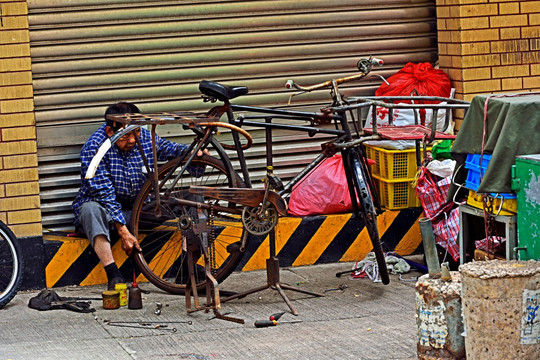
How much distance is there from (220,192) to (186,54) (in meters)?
1.71

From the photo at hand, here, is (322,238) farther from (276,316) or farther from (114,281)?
(114,281)

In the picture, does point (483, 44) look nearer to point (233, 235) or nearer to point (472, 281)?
point (233, 235)

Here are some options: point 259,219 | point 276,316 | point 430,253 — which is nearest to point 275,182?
point 259,219

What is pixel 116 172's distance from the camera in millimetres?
8062

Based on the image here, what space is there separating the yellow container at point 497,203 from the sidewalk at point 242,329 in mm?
916

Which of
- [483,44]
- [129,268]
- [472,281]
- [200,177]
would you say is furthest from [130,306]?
[483,44]

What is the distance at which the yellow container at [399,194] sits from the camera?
857cm

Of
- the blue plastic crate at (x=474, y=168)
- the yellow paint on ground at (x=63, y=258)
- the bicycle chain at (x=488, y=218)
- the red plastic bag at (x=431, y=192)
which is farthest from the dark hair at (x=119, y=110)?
the bicycle chain at (x=488, y=218)

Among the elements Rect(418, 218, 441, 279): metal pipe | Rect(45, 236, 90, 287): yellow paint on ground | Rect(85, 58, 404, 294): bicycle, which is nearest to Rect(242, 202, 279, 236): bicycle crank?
Rect(85, 58, 404, 294): bicycle

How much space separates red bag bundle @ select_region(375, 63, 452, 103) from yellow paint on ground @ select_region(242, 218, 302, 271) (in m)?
1.42

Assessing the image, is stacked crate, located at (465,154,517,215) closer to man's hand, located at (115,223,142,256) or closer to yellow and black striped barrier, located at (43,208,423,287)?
yellow and black striped barrier, located at (43,208,423,287)

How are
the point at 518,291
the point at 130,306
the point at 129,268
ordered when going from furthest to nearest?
the point at 129,268 < the point at 130,306 < the point at 518,291

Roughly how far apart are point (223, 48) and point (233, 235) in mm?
1628

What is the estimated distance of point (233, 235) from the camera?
27.6 ft
